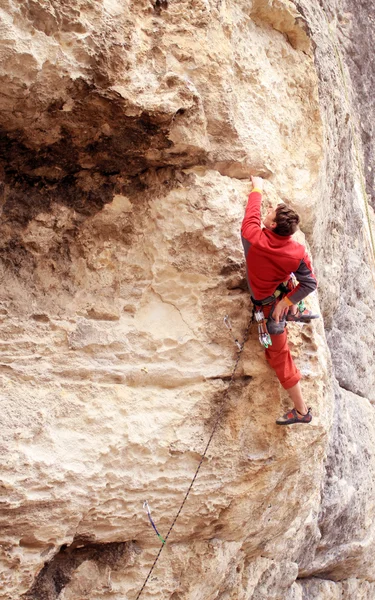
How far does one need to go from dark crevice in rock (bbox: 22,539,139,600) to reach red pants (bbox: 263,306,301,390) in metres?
1.24

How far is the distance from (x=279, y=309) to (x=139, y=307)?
0.78m

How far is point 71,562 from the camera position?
3193 mm

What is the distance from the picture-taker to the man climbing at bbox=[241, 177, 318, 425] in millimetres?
3041

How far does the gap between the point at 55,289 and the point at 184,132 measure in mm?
1077

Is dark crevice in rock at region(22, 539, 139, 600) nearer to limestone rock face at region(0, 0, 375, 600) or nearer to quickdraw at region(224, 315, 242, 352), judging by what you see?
limestone rock face at region(0, 0, 375, 600)

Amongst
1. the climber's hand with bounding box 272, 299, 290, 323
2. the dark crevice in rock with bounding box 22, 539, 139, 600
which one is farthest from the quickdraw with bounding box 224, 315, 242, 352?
the dark crevice in rock with bounding box 22, 539, 139, 600

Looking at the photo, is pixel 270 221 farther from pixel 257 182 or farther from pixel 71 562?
pixel 71 562

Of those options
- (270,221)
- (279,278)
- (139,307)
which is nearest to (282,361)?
(279,278)

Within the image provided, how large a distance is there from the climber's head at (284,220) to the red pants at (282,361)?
Answer: 1.43 ft

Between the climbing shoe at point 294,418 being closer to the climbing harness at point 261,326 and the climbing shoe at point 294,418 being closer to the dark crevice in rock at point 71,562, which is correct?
the climbing harness at point 261,326

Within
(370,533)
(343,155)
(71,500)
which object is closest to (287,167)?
(343,155)

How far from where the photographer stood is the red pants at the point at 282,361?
321cm

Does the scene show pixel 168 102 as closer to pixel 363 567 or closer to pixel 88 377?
pixel 88 377

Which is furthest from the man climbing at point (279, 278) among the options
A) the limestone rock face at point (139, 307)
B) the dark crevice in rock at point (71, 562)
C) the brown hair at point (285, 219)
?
the dark crevice in rock at point (71, 562)
